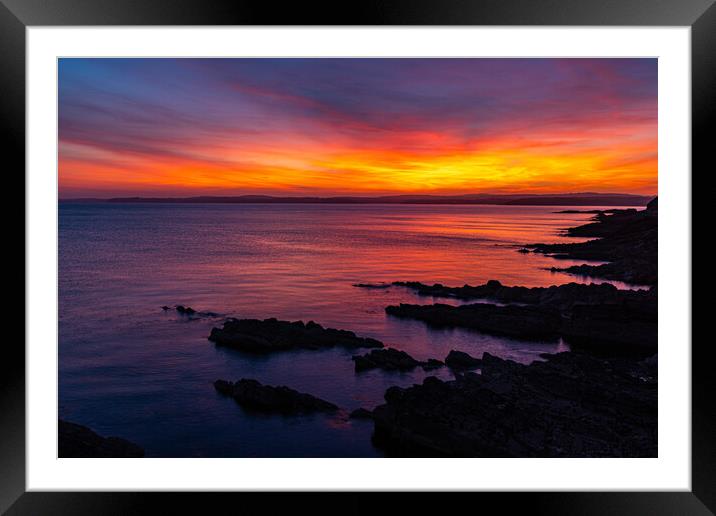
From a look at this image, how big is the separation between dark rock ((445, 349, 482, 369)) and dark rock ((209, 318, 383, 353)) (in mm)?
1241

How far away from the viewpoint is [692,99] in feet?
5.45

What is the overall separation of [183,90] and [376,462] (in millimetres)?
26147

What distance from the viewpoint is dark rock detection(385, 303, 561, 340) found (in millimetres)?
8711

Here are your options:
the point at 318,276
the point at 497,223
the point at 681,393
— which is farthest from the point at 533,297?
the point at 497,223

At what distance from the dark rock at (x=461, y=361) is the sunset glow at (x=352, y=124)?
15.8m

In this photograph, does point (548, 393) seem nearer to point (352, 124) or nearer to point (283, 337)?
point (283, 337)

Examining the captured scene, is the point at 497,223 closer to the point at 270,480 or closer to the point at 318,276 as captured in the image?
the point at 318,276

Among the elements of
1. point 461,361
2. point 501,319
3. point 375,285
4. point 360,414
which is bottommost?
point 360,414

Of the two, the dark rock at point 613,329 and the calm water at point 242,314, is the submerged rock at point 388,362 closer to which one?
the calm water at point 242,314

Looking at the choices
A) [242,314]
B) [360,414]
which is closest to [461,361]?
[360,414]

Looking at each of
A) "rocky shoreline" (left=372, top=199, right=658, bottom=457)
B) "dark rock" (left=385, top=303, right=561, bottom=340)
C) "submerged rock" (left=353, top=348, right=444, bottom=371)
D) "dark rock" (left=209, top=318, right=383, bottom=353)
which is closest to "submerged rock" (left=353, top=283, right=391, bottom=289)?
"rocky shoreline" (left=372, top=199, right=658, bottom=457)

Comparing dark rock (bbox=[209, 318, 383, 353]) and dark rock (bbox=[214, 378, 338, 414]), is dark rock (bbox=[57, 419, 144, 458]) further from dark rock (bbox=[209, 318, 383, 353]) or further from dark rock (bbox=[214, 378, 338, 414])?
dark rock (bbox=[209, 318, 383, 353])

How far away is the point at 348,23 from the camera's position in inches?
63.8

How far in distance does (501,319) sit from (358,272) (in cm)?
782
